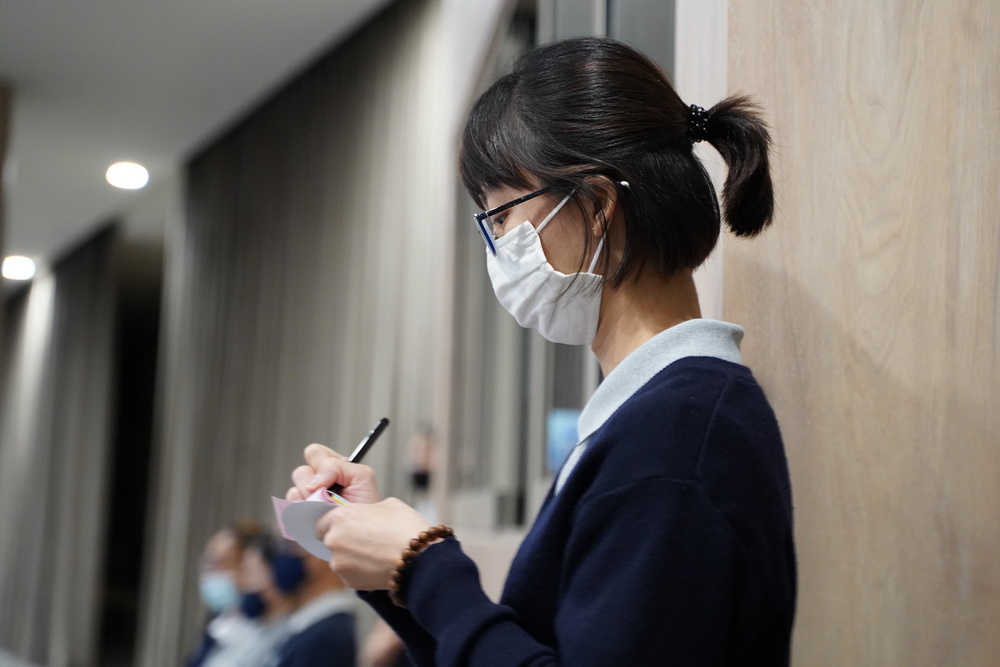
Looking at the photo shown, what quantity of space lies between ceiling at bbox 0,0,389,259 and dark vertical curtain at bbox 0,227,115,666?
1.65 meters

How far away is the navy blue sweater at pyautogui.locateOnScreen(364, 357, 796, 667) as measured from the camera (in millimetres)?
678

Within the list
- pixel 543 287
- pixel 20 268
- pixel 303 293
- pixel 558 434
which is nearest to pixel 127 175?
pixel 303 293

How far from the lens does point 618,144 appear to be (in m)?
0.87

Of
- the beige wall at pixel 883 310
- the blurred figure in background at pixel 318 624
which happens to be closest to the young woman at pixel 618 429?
the beige wall at pixel 883 310

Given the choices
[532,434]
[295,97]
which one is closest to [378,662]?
[532,434]

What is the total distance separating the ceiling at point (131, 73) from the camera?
4059 mm

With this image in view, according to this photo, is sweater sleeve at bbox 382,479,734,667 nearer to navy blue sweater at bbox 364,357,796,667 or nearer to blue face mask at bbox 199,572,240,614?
navy blue sweater at bbox 364,357,796,667

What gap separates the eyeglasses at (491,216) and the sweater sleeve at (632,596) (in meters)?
0.31

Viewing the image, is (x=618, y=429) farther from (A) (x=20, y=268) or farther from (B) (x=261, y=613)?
(A) (x=20, y=268)

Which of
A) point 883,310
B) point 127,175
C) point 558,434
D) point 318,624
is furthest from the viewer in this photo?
point 127,175

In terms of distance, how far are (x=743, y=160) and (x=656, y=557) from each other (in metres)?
0.45

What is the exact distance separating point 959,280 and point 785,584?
0.54 meters

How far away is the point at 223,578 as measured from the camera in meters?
3.30

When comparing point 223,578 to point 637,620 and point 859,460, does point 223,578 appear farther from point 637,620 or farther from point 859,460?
point 637,620
